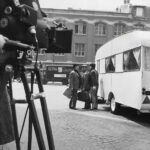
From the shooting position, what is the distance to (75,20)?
61.3 metres

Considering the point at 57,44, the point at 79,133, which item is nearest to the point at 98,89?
the point at 79,133

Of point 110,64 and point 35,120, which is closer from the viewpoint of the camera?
point 35,120

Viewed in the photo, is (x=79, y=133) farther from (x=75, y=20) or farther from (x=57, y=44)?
(x=75, y=20)

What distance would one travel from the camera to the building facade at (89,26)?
60.4 metres

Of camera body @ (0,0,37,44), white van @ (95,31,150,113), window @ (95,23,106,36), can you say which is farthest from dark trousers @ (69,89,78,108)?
window @ (95,23,106,36)

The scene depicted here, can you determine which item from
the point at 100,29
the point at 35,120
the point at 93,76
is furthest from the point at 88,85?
the point at 100,29

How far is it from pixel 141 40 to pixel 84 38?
50149mm

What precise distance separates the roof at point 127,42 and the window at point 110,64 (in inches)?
8.0

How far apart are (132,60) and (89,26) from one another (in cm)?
5022

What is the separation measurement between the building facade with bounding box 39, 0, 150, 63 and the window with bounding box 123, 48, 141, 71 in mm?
46292

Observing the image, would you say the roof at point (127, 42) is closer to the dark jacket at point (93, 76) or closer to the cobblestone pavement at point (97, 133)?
the dark jacket at point (93, 76)

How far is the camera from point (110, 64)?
1505 cm

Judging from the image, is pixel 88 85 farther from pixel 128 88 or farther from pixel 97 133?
pixel 97 133

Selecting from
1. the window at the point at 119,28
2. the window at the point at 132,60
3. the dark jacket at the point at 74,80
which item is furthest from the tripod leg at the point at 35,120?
the window at the point at 119,28
